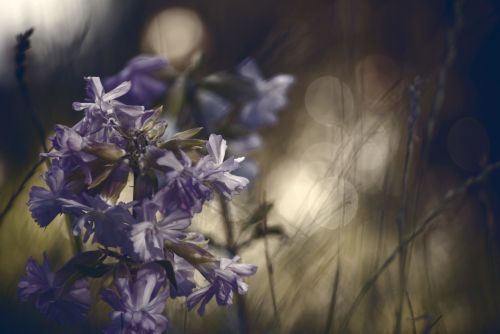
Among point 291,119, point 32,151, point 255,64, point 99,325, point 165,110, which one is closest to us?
point 99,325

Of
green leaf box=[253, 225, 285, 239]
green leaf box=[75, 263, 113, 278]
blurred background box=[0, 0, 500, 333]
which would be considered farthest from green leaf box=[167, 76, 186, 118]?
green leaf box=[75, 263, 113, 278]

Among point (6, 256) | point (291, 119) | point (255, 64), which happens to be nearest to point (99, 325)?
point (6, 256)

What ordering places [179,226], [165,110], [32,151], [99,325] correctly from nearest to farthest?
[179,226] → [99,325] → [165,110] → [32,151]

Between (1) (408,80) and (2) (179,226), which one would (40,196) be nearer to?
(2) (179,226)

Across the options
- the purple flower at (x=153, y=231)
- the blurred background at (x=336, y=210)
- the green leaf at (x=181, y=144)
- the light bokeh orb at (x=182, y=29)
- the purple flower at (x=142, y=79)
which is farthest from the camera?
the light bokeh orb at (x=182, y=29)

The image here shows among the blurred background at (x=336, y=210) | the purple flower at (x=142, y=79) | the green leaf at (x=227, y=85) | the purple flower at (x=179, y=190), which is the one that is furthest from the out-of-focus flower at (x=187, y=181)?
the green leaf at (x=227, y=85)

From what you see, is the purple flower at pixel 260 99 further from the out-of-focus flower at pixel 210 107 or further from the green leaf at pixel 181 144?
the green leaf at pixel 181 144

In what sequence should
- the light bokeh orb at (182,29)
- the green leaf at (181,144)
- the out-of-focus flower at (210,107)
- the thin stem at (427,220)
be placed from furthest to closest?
the light bokeh orb at (182,29) < the out-of-focus flower at (210,107) < the thin stem at (427,220) < the green leaf at (181,144)
